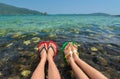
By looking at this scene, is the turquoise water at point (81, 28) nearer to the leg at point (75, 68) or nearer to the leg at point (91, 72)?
the leg at point (75, 68)

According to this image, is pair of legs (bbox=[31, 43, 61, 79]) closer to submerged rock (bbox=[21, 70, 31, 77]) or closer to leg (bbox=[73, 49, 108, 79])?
submerged rock (bbox=[21, 70, 31, 77])

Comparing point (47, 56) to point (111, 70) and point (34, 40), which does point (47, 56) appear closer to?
point (111, 70)

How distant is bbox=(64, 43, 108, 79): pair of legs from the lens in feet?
16.6

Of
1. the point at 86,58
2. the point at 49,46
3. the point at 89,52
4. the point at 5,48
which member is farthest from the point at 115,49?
the point at 5,48

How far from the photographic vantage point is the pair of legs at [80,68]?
5.05 m

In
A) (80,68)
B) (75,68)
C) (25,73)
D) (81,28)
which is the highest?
(75,68)

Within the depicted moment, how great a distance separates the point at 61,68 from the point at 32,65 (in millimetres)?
1224

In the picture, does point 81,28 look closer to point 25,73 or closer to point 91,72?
point 25,73

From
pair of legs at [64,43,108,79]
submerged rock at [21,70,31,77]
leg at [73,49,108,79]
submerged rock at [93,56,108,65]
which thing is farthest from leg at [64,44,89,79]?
submerged rock at [21,70,31,77]

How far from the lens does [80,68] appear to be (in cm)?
613

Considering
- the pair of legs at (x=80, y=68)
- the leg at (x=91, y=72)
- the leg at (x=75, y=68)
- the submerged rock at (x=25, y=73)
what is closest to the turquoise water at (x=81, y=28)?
the leg at (x=75, y=68)

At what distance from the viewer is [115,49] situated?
986cm

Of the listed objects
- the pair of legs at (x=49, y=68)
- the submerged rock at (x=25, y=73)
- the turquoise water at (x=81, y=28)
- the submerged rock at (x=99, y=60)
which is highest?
the pair of legs at (x=49, y=68)

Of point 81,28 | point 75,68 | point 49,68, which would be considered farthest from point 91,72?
point 81,28
